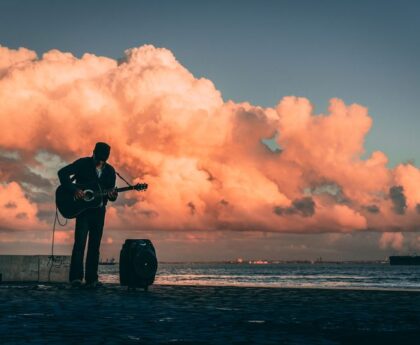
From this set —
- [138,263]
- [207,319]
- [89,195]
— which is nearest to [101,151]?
[89,195]

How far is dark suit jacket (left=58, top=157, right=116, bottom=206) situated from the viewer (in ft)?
47.4

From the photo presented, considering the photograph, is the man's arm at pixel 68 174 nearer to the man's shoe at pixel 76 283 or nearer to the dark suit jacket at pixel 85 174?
the dark suit jacket at pixel 85 174

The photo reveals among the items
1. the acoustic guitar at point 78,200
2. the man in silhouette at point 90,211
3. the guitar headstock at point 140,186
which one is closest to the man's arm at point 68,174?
the man in silhouette at point 90,211

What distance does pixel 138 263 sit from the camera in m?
14.6

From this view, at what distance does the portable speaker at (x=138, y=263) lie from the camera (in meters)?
14.5

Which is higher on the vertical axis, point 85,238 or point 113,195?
point 113,195

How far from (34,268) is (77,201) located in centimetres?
463

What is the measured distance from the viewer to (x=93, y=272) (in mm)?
14523

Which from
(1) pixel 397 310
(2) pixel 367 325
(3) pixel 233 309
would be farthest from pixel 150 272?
(2) pixel 367 325

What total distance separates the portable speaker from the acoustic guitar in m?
1.25

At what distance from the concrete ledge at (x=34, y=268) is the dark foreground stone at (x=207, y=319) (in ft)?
16.9

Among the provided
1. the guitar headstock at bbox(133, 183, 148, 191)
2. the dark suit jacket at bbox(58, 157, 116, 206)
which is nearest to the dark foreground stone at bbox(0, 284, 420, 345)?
the dark suit jacket at bbox(58, 157, 116, 206)

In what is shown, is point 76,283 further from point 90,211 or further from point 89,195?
point 89,195

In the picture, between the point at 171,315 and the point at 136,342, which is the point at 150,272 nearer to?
the point at 171,315
